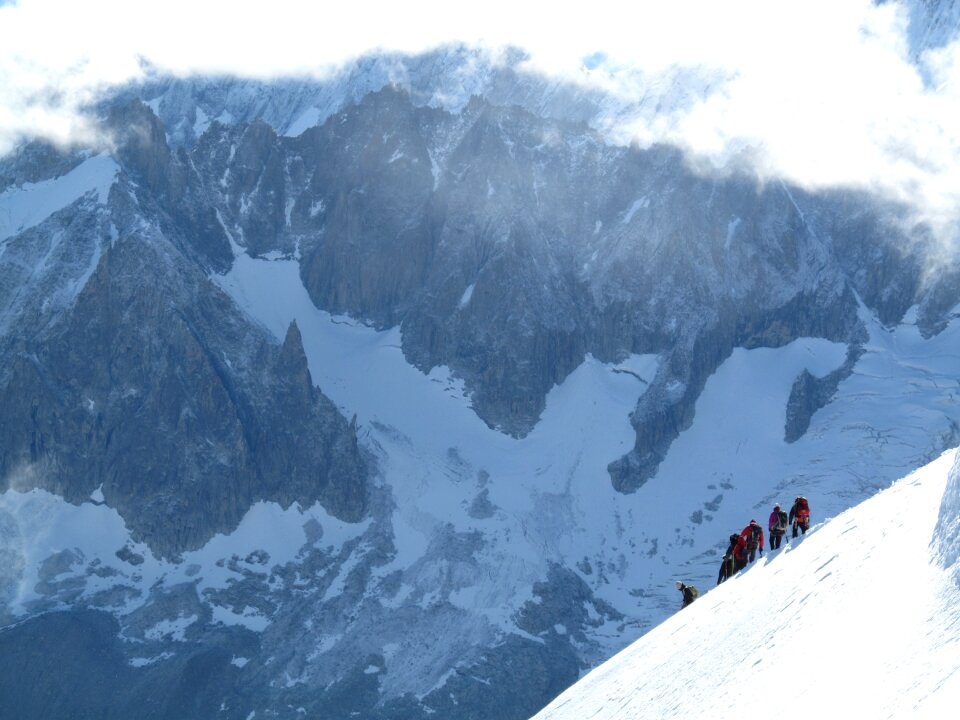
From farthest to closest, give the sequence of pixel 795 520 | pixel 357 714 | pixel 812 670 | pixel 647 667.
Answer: pixel 357 714 < pixel 795 520 < pixel 647 667 < pixel 812 670

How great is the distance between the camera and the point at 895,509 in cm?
4394

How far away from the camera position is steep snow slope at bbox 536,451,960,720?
32312 mm

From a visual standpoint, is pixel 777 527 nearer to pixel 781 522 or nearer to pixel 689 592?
pixel 781 522

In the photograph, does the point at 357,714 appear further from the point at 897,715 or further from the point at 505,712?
the point at 897,715

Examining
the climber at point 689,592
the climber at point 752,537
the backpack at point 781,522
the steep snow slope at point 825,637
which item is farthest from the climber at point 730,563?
the steep snow slope at point 825,637

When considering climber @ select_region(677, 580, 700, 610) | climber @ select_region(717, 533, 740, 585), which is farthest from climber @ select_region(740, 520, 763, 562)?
climber @ select_region(677, 580, 700, 610)

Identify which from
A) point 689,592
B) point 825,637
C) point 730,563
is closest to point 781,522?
point 730,563

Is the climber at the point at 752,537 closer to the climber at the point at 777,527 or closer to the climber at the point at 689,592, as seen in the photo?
the climber at the point at 777,527

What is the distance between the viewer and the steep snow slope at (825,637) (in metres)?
32.3

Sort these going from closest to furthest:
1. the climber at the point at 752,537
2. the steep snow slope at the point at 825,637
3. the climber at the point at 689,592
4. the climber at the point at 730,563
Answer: the steep snow slope at the point at 825,637, the climber at the point at 752,537, the climber at the point at 730,563, the climber at the point at 689,592

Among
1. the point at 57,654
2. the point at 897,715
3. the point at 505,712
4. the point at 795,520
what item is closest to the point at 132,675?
the point at 57,654

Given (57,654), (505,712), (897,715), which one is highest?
(57,654)

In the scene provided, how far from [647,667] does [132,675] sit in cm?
15305

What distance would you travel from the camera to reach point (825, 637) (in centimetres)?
3806
